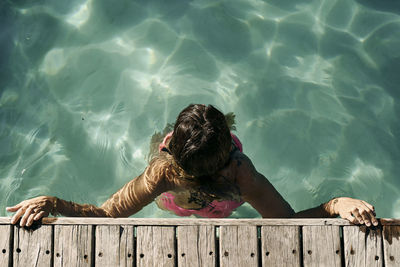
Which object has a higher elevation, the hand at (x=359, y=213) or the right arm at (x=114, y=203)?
the right arm at (x=114, y=203)

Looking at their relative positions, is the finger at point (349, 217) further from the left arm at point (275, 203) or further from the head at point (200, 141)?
the head at point (200, 141)

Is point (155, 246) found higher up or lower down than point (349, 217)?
lower down

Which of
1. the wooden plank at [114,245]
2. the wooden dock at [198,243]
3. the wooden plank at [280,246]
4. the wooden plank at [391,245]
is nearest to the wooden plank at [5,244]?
the wooden dock at [198,243]

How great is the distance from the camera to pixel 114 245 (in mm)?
2955

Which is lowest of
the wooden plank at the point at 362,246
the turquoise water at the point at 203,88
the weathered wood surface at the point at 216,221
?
the wooden plank at the point at 362,246

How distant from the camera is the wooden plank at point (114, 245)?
2.94m

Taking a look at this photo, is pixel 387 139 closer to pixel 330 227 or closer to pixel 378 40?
pixel 378 40

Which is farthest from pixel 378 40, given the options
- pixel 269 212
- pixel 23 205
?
pixel 23 205

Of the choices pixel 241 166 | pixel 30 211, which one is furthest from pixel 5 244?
pixel 241 166

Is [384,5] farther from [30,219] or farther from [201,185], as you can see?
[30,219]

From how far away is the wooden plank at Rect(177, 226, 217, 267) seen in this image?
2.92m

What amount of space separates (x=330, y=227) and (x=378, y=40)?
296 centimetres

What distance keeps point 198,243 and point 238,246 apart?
28 centimetres

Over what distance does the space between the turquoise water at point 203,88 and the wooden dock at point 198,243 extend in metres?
1.47
